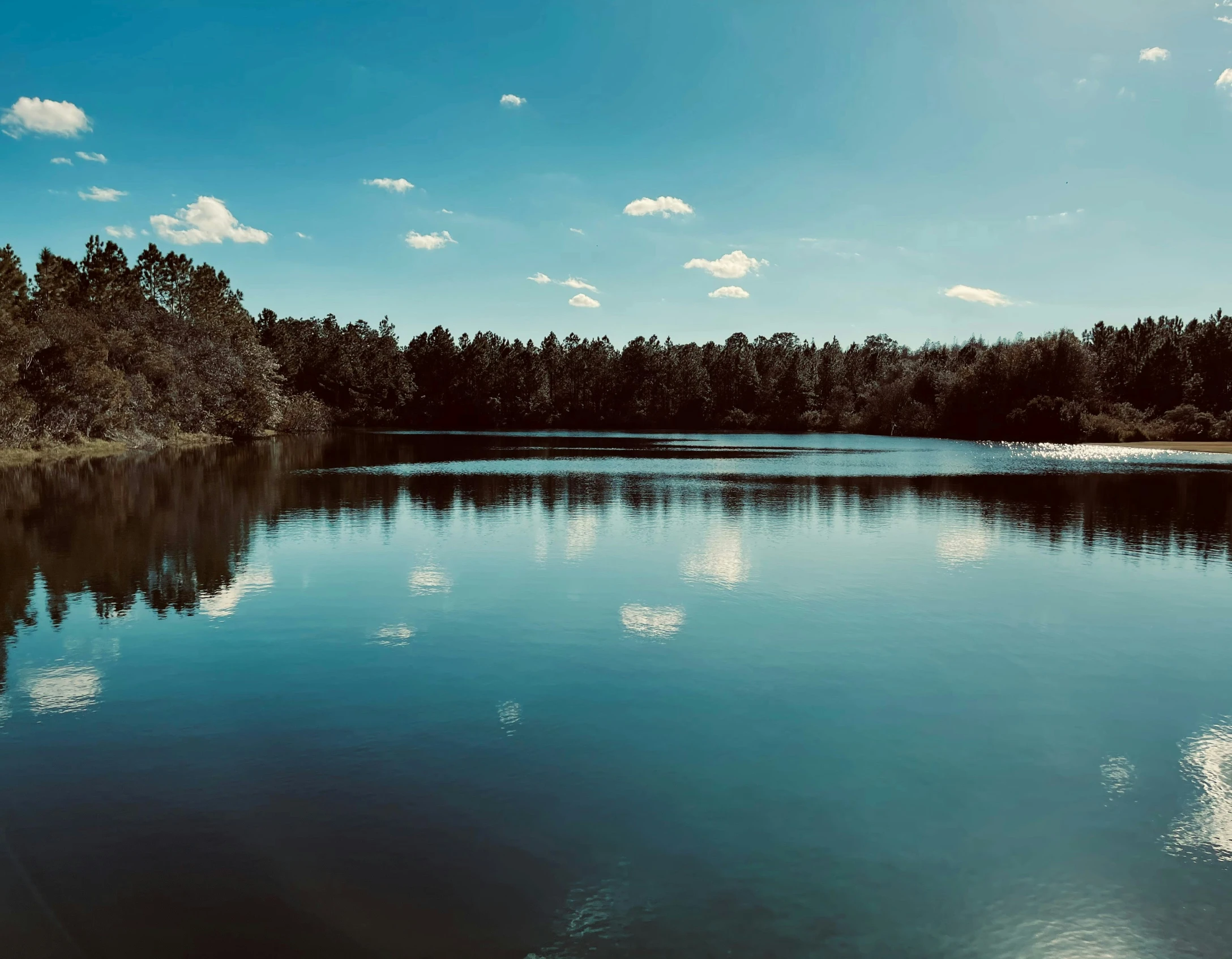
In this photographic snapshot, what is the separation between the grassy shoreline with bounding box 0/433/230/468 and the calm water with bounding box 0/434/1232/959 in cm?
3703

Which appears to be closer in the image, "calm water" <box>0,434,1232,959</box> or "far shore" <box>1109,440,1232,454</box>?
"calm water" <box>0,434,1232,959</box>

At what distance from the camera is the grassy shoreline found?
58.3 metres

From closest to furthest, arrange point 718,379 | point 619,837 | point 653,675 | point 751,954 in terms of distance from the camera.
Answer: point 751,954 < point 619,837 < point 653,675 < point 718,379

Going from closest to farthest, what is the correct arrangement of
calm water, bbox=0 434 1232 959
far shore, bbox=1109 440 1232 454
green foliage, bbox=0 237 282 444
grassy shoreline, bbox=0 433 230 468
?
calm water, bbox=0 434 1232 959 < grassy shoreline, bbox=0 433 230 468 < green foliage, bbox=0 237 282 444 < far shore, bbox=1109 440 1232 454

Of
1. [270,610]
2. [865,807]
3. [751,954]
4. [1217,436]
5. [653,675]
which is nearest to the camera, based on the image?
[751,954]

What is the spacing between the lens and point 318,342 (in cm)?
17575

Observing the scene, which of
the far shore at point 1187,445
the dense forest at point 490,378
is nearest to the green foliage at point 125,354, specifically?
the dense forest at point 490,378

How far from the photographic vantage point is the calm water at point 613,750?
8055 millimetres

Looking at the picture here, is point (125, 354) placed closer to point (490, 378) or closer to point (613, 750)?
point (613, 750)

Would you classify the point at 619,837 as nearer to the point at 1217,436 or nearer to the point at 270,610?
the point at 270,610

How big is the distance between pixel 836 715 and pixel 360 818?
7.25 meters

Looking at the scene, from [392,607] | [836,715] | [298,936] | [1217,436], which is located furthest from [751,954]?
[1217,436]

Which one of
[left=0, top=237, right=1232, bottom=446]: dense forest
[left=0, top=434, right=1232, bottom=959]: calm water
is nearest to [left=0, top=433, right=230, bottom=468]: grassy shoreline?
[left=0, top=237, right=1232, bottom=446]: dense forest

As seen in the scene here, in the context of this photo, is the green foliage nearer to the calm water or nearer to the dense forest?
the dense forest
